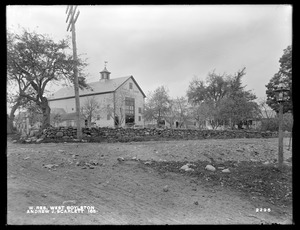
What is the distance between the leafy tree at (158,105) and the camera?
74.2ft

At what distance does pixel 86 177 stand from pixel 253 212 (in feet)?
11.8

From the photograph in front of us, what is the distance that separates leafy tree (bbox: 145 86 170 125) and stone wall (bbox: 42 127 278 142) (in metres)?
9.41

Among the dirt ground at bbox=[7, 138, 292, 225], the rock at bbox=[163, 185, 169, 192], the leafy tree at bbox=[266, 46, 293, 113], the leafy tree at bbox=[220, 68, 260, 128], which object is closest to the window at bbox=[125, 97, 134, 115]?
the leafy tree at bbox=[220, 68, 260, 128]

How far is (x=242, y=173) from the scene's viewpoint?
15.2ft

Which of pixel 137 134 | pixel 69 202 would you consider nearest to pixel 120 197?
pixel 69 202

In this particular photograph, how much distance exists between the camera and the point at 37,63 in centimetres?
1078

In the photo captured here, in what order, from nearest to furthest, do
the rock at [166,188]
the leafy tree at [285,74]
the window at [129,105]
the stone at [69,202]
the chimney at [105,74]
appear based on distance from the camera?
the stone at [69,202], the leafy tree at [285,74], the rock at [166,188], the window at [129,105], the chimney at [105,74]

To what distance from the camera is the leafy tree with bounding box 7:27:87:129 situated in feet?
33.4

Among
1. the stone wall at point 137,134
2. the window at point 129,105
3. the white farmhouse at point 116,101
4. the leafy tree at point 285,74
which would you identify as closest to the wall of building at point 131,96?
the white farmhouse at point 116,101

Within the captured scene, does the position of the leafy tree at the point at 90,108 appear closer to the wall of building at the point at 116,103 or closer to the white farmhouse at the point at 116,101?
the white farmhouse at the point at 116,101

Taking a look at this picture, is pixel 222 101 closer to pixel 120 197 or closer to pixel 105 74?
pixel 120 197

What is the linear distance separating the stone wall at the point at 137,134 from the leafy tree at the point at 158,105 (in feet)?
30.9
